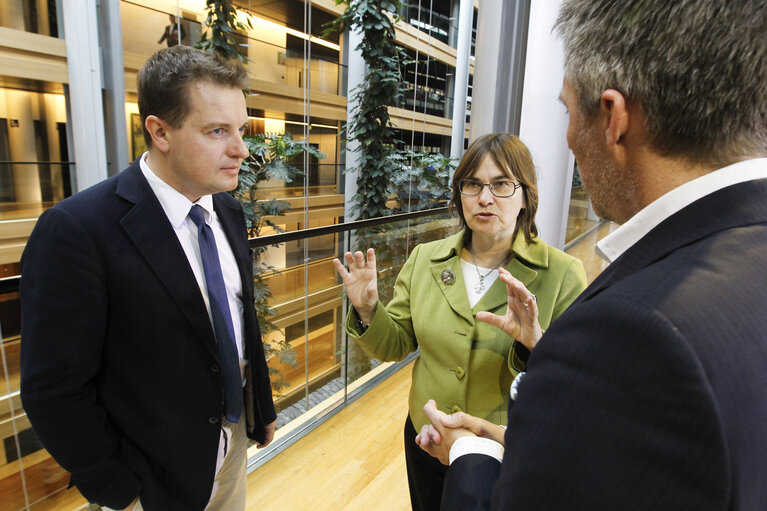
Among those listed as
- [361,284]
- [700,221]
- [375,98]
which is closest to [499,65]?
[375,98]

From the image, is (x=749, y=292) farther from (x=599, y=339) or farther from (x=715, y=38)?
(x=715, y=38)

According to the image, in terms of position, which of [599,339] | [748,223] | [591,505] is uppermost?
[748,223]

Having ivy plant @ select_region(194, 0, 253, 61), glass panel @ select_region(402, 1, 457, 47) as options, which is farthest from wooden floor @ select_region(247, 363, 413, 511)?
glass panel @ select_region(402, 1, 457, 47)

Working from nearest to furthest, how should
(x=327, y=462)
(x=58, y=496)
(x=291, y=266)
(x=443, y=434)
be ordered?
(x=443, y=434)
(x=58, y=496)
(x=327, y=462)
(x=291, y=266)

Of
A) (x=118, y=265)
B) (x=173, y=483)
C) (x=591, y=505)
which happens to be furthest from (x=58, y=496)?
(x=591, y=505)

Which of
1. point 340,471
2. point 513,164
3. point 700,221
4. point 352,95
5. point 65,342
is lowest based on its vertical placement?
point 340,471

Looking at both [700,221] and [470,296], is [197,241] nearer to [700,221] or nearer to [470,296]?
[470,296]

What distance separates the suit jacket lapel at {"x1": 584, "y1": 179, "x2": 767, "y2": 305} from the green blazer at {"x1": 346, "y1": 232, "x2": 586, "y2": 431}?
0.87 meters

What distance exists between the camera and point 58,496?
1.82 meters

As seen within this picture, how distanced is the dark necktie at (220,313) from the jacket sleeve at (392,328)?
397 mm

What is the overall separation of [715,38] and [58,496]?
2479mm

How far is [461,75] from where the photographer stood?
Result: 24.5 feet

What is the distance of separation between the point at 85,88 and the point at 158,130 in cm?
192

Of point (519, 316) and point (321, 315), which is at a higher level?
point (519, 316)
